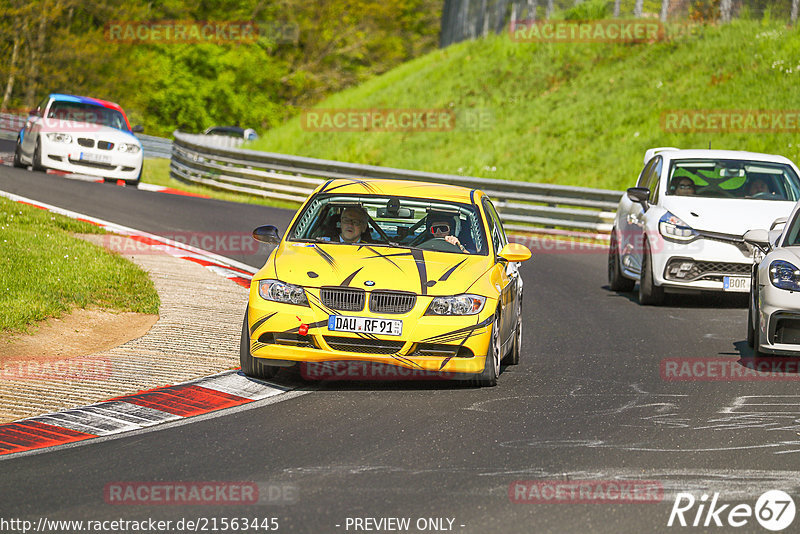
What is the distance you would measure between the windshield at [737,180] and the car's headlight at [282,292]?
23.4ft

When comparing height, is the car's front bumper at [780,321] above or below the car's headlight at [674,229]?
below

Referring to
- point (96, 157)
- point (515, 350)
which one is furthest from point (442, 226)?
point (96, 157)

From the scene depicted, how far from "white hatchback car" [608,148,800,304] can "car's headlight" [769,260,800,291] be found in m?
3.33

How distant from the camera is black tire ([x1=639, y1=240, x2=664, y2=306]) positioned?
1417 cm

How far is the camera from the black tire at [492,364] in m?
8.86

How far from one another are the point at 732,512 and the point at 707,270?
27.5 ft

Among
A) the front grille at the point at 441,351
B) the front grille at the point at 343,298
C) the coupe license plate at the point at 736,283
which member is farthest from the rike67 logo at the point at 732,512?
the coupe license plate at the point at 736,283

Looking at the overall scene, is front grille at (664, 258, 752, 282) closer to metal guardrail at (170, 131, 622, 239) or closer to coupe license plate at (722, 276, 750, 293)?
coupe license plate at (722, 276, 750, 293)

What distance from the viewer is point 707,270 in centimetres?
1380

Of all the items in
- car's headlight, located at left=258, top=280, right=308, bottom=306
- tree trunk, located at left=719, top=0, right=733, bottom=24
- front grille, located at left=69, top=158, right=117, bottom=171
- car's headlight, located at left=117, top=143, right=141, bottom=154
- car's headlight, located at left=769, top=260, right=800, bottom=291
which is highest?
tree trunk, located at left=719, top=0, right=733, bottom=24

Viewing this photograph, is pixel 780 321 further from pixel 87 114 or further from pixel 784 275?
pixel 87 114

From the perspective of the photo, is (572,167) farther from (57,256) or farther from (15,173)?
(57,256)

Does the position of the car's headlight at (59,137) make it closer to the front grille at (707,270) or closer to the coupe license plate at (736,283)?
the front grille at (707,270)

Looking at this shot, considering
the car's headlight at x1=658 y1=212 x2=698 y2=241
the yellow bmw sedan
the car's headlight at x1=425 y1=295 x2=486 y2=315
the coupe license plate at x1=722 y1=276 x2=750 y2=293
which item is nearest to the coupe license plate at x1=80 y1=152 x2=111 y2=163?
the car's headlight at x1=658 y1=212 x2=698 y2=241
